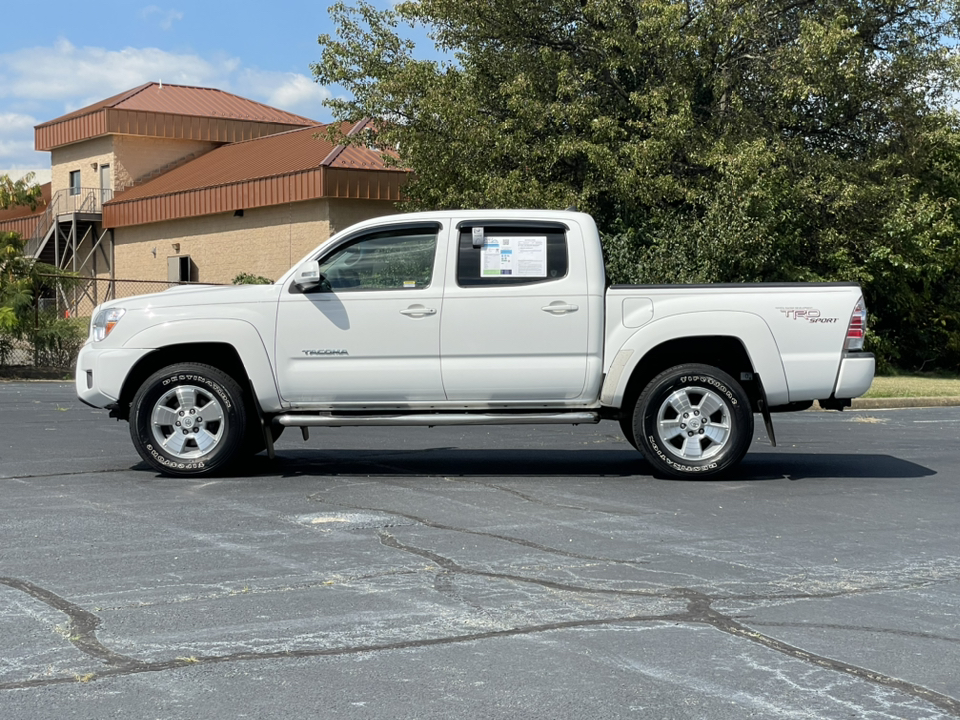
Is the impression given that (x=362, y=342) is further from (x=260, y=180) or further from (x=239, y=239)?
(x=239, y=239)

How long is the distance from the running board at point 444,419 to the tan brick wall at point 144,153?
37.7m

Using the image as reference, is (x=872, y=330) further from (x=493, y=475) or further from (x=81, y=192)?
(x=81, y=192)

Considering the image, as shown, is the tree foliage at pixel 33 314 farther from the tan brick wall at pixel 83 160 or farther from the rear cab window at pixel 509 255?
the tan brick wall at pixel 83 160

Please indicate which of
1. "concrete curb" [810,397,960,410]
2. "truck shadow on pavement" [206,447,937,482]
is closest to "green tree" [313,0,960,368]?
"concrete curb" [810,397,960,410]

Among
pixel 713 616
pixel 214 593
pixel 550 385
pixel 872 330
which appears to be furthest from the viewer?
pixel 872 330

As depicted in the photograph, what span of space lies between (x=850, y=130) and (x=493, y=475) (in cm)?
1887

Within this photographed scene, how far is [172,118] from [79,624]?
42083 mm

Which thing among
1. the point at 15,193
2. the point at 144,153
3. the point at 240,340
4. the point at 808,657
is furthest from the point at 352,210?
the point at 808,657

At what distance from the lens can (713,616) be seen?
544 centimetres

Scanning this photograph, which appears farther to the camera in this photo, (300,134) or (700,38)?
(300,134)

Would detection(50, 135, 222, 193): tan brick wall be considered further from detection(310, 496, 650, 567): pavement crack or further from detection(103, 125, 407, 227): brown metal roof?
detection(310, 496, 650, 567): pavement crack

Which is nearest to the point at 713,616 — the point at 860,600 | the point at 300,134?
the point at 860,600

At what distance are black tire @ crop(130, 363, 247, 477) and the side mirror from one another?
3.10ft

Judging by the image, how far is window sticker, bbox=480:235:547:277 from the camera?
9859mm
